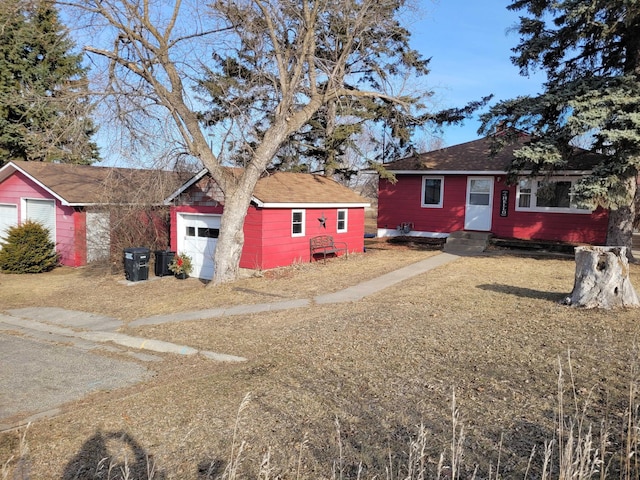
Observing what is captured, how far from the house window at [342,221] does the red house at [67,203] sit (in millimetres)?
7570

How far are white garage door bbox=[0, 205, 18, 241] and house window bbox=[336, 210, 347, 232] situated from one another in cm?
1430

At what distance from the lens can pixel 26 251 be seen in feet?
53.6

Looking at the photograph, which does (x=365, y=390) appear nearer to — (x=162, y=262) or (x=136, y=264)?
(x=136, y=264)

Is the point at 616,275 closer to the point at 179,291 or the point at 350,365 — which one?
the point at 350,365

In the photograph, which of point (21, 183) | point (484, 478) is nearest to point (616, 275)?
point (484, 478)

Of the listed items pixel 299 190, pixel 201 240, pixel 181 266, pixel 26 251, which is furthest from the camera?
pixel 299 190

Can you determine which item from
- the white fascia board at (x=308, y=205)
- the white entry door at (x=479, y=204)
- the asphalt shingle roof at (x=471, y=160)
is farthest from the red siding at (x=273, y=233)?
the white entry door at (x=479, y=204)

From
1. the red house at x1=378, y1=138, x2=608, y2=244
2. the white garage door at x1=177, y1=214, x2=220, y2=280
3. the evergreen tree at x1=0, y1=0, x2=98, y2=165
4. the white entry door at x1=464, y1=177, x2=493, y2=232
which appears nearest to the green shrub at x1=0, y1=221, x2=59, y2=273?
the evergreen tree at x1=0, y1=0, x2=98, y2=165

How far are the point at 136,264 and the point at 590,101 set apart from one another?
1401 centimetres

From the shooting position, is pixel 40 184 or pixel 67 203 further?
pixel 40 184

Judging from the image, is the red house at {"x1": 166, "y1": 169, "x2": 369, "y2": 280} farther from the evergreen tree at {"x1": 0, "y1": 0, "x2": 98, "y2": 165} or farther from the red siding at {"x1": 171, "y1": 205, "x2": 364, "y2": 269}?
the evergreen tree at {"x1": 0, "y1": 0, "x2": 98, "y2": 165}

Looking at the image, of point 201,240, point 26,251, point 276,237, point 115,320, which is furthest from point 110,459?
point 26,251

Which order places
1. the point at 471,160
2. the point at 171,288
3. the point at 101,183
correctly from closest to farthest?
the point at 171,288
the point at 101,183
the point at 471,160

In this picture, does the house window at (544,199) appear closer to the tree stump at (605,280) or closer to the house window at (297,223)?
the house window at (297,223)
